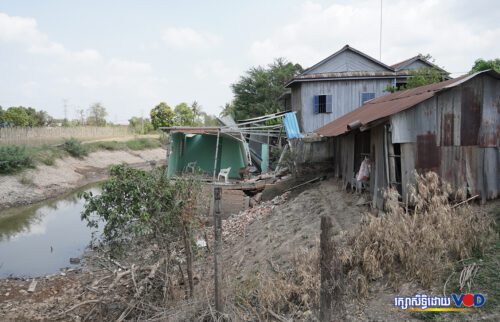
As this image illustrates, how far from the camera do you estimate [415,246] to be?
522cm

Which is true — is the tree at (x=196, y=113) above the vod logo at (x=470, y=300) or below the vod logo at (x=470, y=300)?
above

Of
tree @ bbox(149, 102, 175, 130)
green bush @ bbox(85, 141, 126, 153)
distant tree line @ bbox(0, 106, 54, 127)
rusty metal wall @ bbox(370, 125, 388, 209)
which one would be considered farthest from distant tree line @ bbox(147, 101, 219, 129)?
rusty metal wall @ bbox(370, 125, 388, 209)

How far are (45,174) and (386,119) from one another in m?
19.4

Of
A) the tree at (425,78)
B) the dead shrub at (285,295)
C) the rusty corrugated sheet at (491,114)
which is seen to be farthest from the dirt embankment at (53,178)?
the tree at (425,78)

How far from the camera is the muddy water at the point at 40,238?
10016 millimetres

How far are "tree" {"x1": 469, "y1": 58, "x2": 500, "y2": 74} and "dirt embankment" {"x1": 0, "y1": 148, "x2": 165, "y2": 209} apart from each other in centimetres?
1354

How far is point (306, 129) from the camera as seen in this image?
17.1 metres

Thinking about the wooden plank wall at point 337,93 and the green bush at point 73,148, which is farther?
the green bush at point 73,148

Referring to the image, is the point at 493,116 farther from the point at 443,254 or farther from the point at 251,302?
the point at 251,302

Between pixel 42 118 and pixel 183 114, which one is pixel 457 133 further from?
pixel 42 118

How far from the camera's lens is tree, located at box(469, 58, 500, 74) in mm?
13134

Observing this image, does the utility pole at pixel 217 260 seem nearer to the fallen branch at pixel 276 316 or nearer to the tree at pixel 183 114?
the fallen branch at pixel 276 316

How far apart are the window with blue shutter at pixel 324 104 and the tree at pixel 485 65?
18.6ft

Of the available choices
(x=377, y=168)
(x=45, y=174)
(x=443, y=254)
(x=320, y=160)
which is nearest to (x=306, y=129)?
(x=320, y=160)
